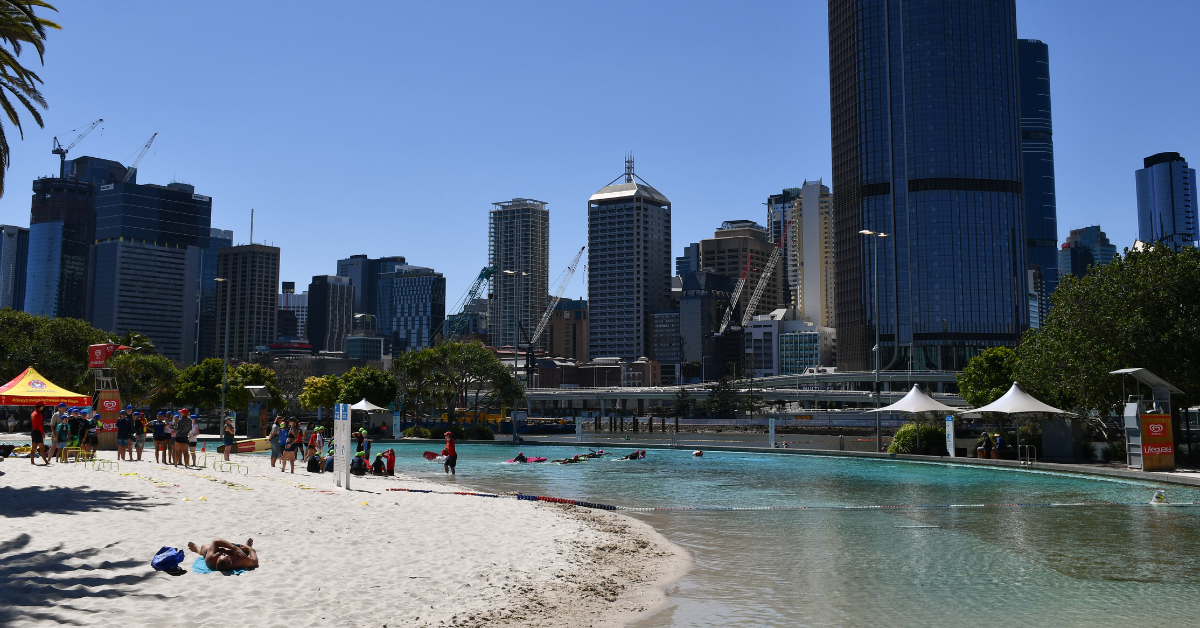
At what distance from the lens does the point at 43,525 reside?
1467 centimetres

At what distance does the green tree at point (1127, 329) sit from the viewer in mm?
35250

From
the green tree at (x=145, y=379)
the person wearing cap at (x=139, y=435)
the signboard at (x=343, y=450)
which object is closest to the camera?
the signboard at (x=343, y=450)

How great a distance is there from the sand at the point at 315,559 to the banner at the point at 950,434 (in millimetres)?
24774

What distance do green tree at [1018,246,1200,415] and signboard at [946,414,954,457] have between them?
4.38m

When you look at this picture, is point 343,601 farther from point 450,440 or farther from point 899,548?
point 450,440

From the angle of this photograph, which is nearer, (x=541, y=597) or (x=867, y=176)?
(x=541, y=597)

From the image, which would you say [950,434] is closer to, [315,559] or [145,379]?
[315,559]

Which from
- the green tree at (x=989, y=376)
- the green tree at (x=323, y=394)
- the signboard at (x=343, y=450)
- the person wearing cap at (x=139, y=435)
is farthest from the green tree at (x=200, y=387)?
the green tree at (x=989, y=376)

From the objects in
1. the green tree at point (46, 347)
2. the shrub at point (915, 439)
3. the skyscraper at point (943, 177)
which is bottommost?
the shrub at point (915, 439)

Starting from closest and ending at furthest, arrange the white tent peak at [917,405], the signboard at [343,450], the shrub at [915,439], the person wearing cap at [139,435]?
the signboard at [343,450], the person wearing cap at [139,435], the white tent peak at [917,405], the shrub at [915,439]

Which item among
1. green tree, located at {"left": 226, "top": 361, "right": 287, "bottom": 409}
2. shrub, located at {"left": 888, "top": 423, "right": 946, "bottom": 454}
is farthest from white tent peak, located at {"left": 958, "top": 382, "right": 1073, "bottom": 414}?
green tree, located at {"left": 226, "top": 361, "right": 287, "bottom": 409}

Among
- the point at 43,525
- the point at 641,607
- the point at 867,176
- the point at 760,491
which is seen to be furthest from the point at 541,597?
the point at 867,176

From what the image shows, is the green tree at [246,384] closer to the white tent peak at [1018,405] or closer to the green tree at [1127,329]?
the white tent peak at [1018,405]

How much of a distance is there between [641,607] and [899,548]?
767 cm
